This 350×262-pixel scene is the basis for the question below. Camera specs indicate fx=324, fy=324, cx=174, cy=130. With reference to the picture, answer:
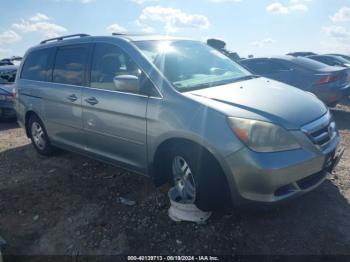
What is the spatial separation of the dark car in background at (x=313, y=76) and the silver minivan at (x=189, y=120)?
3.61 meters

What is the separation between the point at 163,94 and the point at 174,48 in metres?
0.92

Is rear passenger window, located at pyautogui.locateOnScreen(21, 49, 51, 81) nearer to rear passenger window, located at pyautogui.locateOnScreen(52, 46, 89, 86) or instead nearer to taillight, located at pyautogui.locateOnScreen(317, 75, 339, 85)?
rear passenger window, located at pyautogui.locateOnScreen(52, 46, 89, 86)

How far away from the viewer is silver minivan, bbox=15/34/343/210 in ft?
9.02

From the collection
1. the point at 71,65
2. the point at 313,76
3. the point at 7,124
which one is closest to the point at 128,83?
the point at 71,65

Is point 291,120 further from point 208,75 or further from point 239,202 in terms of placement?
point 208,75

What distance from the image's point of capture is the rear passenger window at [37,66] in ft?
16.8

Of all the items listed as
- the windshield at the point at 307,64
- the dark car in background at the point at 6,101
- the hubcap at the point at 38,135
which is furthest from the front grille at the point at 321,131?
the dark car in background at the point at 6,101

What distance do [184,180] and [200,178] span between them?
1.14 ft

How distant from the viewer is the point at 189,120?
297cm

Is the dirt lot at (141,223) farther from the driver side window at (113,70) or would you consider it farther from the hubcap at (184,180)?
the driver side window at (113,70)

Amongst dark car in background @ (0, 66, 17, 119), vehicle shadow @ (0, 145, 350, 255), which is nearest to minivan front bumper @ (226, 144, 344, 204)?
vehicle shadow @ (0, 145, 350, 255)

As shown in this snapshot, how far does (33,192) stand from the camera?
14.0 ft

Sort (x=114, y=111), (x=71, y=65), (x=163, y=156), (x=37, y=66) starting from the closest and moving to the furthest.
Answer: (x=163, y=156) < (x=114, y=111) < (x=71, y=65) < (x=37, y=66)

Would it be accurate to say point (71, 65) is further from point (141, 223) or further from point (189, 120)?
point (141, 223)
